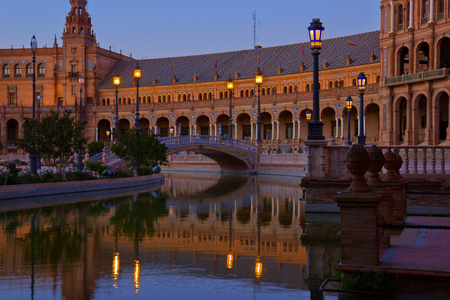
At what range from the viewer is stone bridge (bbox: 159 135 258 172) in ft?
181

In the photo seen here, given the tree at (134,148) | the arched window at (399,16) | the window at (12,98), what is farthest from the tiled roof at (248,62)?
the tree at (134,148)

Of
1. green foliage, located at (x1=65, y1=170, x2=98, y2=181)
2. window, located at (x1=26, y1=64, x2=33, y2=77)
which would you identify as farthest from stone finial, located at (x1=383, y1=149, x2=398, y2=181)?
window, located at (x1=26, y1=64, x2=33, y2=77)

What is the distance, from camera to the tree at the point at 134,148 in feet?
126

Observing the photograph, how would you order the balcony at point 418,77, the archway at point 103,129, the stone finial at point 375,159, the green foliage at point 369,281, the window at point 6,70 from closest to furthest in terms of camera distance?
the green foliage at point 369,281 → the stone finial at point 375,159 → the balcony at point 418,77 → the archway at point 103,129 → the window at point 6,70

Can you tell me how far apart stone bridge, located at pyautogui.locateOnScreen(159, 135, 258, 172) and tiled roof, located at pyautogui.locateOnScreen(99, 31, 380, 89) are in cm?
1752

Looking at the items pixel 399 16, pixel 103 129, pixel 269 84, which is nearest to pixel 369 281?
pixel 399 16

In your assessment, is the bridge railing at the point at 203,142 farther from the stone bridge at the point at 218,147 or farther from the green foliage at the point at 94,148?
the green foliage at the point at 94,148

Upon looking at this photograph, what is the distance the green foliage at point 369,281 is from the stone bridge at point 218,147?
153ft

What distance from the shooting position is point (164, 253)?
11047 mm

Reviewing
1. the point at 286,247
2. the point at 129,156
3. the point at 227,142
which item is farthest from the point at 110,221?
the point at 227,142

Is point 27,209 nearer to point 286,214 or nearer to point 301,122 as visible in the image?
point 286,214

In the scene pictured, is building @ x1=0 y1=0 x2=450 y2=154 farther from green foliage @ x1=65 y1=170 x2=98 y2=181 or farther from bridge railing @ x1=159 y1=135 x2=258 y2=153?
green foliage @ x1=65 y1=170 x2=98 y2=181

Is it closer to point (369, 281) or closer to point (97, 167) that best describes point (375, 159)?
point (369, 281)

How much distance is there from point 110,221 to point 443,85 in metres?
41.6
